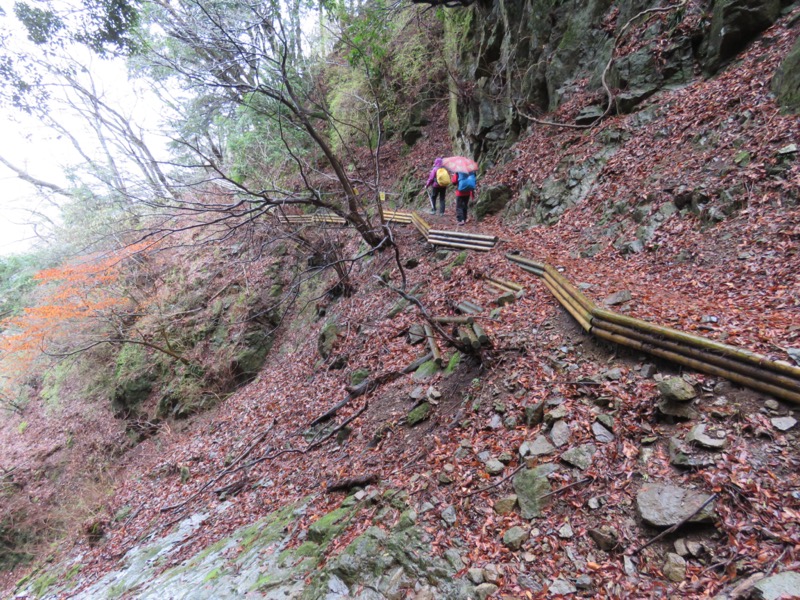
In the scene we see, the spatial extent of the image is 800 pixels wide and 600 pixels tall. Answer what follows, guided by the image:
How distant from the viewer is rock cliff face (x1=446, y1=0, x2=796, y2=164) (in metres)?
6.72

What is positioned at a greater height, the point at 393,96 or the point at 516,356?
the point at 393,96

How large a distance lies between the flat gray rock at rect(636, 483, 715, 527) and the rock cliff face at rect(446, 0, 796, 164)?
7979 mm

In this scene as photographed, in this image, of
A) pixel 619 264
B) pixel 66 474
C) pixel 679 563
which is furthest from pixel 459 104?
pixel 66 474

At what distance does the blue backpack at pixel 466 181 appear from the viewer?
9.69 meters

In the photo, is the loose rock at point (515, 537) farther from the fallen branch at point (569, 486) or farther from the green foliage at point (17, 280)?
the green foliage at point (17, 280)

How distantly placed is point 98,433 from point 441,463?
48.6 ft

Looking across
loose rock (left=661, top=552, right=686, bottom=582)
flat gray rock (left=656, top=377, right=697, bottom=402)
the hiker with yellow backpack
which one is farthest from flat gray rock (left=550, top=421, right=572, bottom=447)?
the hiker with yellow backpack

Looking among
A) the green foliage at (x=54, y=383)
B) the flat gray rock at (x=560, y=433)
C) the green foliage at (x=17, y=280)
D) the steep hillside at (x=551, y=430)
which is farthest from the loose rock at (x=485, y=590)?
the green foliage at (x=17, y=280)

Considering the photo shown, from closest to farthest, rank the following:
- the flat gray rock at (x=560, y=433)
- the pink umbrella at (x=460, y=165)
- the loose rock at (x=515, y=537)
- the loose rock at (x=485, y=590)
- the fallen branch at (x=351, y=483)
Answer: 1. the loose rock at (x=485, y=590)
2. the loose rock at (x=515, y=537)
3. the flat gray rock at (x=560, y=433)
4. the fallen branch at (x=351, y=483)
5. the pink umbrella at (x=460, y=165)

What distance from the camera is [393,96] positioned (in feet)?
53.9

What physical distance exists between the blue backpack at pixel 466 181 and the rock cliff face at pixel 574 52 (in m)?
2.54

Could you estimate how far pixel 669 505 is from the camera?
2.46m

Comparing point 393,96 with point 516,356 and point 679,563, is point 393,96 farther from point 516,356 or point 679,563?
point 679,563

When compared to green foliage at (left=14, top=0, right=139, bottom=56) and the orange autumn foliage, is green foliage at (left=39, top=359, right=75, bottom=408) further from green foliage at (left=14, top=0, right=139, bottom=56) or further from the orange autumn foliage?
green foliage at (left=14, top=0, right=139, bottom=56)
